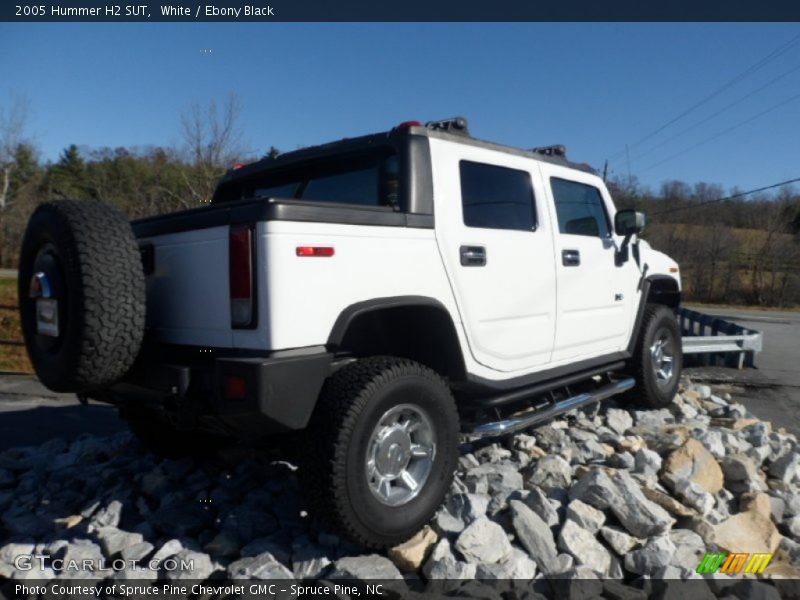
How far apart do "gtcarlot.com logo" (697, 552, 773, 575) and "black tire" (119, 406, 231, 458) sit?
2.99 m

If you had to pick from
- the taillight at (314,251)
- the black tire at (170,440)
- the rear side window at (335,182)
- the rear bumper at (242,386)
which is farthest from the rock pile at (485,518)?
the rear side window at (335,182)

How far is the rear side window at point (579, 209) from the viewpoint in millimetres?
4273

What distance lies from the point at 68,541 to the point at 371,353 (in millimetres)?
1854

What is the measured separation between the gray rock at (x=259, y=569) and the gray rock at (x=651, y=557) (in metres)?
1.64

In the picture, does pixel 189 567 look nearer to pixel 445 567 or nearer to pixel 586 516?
pixel 445 567

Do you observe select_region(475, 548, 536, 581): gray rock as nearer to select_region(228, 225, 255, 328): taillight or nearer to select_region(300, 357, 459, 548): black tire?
select_region(300, 357, 459, 548): black tire

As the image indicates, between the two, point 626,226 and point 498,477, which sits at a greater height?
point 626,226

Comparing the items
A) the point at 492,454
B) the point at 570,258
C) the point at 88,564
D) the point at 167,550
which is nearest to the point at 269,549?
the point at 167,550

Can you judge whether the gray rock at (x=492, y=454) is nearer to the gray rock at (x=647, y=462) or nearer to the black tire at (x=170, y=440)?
the gray rock at (x=647, y=462)

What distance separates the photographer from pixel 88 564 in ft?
9.61

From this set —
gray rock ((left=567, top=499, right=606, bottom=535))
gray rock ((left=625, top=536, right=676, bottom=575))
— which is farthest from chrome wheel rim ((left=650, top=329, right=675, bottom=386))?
gray rock ((left=625, top=536, right=676, bottom=575))

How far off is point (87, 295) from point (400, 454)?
1625 mm

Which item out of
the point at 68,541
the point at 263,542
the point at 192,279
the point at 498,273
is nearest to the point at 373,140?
the point at 498,273

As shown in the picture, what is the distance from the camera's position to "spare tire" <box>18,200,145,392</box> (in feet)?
8.59
